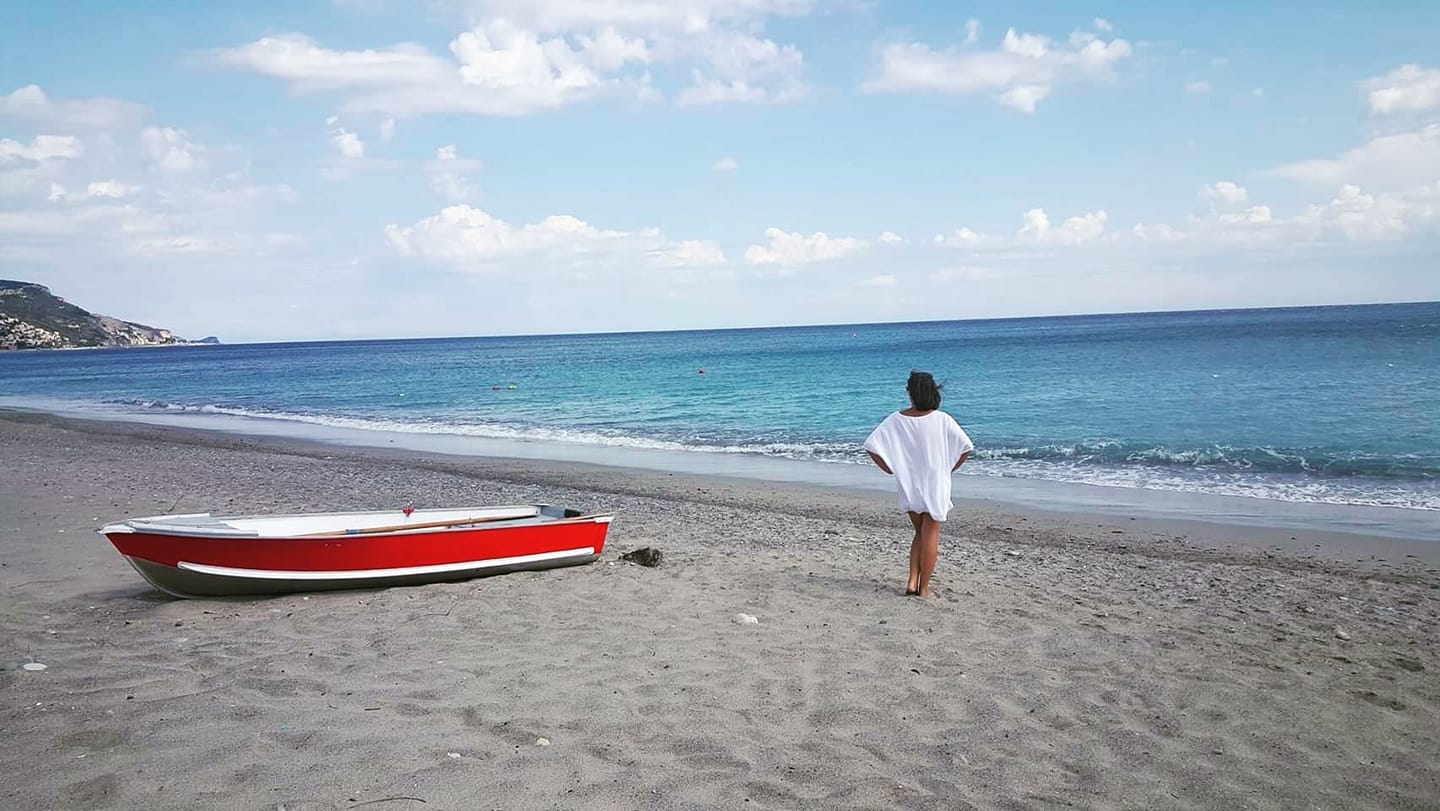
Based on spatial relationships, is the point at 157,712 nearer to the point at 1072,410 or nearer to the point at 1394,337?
the point at 1072,410

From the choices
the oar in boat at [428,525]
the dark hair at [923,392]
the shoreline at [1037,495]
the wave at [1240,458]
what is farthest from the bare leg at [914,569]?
the wave at [1240,458]

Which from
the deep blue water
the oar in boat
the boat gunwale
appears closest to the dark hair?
the boat gunwale

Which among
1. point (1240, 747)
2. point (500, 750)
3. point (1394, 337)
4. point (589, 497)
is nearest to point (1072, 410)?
point (589, 497)

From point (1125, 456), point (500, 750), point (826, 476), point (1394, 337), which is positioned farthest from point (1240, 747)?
point (1394, 337)

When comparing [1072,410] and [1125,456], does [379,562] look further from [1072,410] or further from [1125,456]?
[1072,410]

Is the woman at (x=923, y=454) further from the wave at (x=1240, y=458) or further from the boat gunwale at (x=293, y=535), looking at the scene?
the wave at (x=1240, y=458)

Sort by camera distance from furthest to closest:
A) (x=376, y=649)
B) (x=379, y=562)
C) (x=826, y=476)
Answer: (x=826, y=476)
(x=379, y=562)
(x=376, y=649)

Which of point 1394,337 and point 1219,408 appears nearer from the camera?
point 1219,408

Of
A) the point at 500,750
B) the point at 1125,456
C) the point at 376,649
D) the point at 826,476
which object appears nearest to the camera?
the point at 500,750

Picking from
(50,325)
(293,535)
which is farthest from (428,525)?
(50,325)

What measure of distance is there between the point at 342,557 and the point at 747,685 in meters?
3.86

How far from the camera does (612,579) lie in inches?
325

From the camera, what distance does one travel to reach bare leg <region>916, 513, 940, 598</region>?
24.6 feet

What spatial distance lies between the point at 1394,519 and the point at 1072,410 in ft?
49.6
